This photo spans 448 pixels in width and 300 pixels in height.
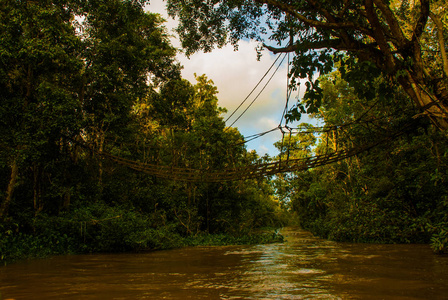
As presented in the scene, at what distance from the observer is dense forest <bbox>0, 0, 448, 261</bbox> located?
4.24m

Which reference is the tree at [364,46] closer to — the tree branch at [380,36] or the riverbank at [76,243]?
the tree branch at [380,36]

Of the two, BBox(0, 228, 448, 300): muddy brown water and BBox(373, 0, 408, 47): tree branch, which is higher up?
BBox(373, 0, 408, 47): tree branch

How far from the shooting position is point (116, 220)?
795 centimetres

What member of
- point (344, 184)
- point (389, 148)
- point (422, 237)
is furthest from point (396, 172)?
point (344, 184)

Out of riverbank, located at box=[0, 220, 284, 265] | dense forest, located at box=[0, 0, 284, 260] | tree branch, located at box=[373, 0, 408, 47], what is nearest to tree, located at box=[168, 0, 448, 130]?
tree branch, located at box=[373, 0, 408, 47]

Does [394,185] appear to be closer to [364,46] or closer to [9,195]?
[364,46]

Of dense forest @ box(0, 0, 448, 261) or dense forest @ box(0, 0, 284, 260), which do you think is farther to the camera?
dense forest @ box(0, 0, 284, 260)

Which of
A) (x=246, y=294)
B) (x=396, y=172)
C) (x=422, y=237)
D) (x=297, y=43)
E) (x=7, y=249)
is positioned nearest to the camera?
(x=246, y=294)

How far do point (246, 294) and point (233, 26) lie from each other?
182 inches

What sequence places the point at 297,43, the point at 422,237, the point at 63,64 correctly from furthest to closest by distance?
the point at 422,237, the point at 63,64, the point at 297,43

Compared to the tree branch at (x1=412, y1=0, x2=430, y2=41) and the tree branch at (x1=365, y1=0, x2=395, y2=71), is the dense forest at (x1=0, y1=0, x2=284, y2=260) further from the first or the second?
the tree branch at (x1=412, y1=0, x2=430, y2=41)

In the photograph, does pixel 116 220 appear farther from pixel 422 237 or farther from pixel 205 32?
pixel 422 237

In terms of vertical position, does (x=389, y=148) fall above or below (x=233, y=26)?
below

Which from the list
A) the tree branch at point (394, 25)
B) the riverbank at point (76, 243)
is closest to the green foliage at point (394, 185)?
the tree branch at point (394, 25)
